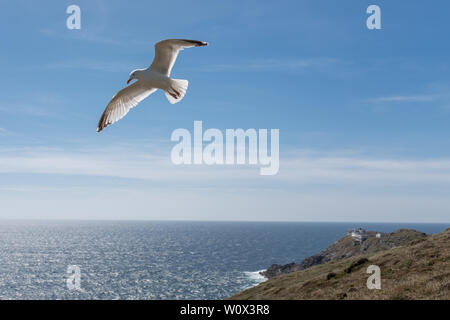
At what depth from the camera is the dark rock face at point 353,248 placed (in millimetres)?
100812

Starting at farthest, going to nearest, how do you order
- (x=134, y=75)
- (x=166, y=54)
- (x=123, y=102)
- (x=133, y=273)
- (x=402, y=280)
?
1. (x=133, y=273)
2. (x=402, y=280)
3. (x=123, y=102)
4. (x=166, y=54)
5. (x=134, y=75)

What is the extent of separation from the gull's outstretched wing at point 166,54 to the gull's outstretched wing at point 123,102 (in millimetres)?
1044

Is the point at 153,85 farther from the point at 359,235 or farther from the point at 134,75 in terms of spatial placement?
the point at 359,235

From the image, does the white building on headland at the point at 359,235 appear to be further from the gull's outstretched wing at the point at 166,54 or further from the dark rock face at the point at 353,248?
the gull's outstretched wing at the point at 166,54

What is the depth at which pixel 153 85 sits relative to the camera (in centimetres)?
1314

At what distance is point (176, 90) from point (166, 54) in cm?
126

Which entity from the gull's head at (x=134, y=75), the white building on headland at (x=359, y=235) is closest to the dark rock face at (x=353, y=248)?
the white building on headland at (x=359, y=235)

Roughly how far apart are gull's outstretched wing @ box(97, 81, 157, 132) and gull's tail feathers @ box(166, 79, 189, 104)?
1159mm

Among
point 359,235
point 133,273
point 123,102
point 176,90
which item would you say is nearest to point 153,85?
point 176,90

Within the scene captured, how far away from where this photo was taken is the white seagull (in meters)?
12.5

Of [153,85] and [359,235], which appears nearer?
[153,85]

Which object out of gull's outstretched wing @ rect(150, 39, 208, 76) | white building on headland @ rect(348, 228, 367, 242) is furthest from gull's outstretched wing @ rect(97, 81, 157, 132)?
white building on headland @ rect(348, 228, 367, 242)
